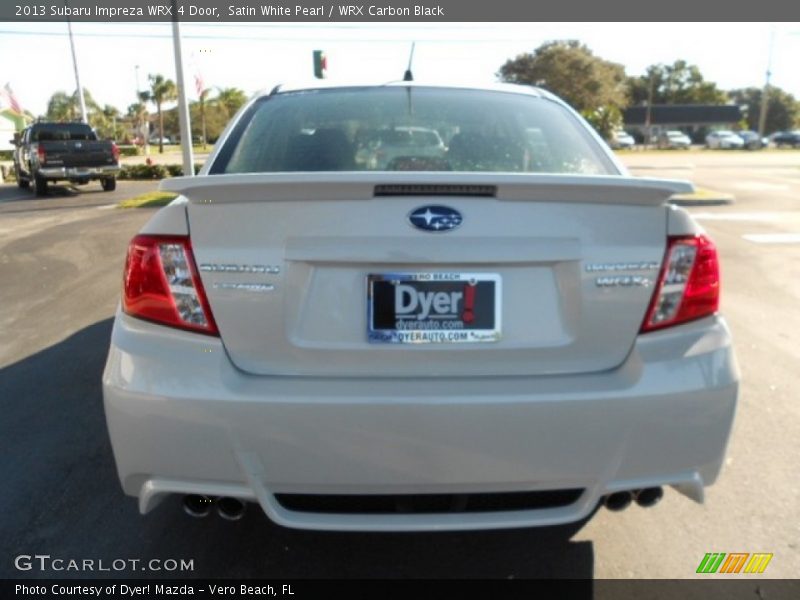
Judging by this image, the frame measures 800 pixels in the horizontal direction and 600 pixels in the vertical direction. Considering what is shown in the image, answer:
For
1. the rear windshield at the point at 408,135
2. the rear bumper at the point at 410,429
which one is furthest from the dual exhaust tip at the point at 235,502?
the rear windshield at the point at 408,135

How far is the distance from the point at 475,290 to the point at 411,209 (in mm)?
288

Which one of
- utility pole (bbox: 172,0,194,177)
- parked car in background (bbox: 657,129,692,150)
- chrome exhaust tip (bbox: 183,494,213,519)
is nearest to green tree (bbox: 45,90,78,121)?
parked car in background (bbox: 657,129,692,150)

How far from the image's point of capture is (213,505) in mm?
2121

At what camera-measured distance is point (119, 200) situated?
16.2 meters

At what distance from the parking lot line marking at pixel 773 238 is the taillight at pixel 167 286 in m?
9.11

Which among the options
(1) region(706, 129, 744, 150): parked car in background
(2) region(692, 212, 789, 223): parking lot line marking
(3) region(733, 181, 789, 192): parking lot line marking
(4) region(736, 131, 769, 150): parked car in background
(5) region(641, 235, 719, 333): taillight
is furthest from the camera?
(1) region(706, 129, 744, 150): parked car in background

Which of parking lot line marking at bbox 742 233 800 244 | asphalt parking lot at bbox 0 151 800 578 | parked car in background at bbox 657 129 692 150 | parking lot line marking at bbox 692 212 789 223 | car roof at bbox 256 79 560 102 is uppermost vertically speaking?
car roof at bbox 256 79 560 102

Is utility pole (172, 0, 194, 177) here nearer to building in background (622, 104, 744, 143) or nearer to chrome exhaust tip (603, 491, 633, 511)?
chrome exhaust tip (603, 491, 633, 511)

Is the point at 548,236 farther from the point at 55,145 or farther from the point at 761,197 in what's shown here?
the point at 55,145

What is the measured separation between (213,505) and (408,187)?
114 cm

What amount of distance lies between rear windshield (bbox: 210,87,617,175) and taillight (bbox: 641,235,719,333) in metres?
0.64

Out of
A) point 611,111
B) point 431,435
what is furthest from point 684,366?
point 611,111
